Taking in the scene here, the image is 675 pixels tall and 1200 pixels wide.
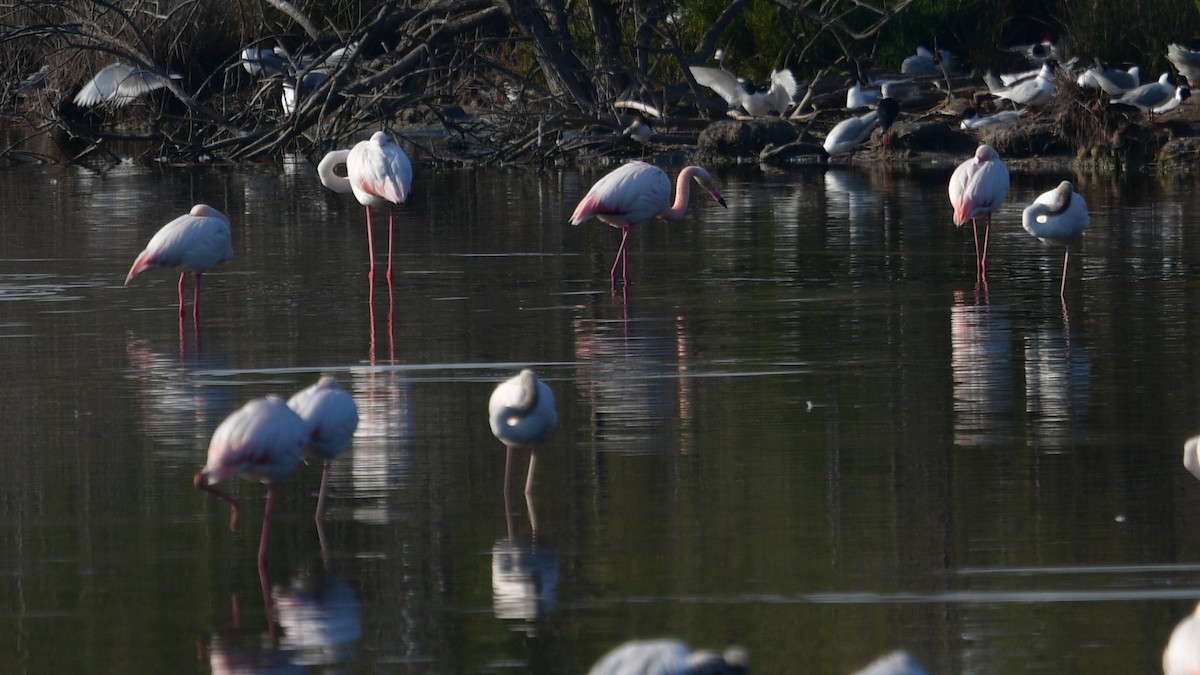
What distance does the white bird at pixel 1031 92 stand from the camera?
2861 centimetres

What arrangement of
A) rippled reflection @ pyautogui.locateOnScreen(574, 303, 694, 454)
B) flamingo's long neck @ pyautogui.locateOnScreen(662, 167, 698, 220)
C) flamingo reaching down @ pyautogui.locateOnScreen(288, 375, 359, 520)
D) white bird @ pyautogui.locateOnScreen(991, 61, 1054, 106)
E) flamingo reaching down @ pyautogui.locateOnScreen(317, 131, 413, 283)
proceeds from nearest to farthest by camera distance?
flamingo reaching down @ pyautogui.locateOnScreen(288, 375, 359, 520)
rippled reflection @ pyautogui.locateOnScreen(574, 303, 694, 454)
flamingo reaching down @ pyautogui.locateOnScreen(317, 131, 413, 283)
flamingo's long neck @ pyautogui.locateOnScreen(662, 167, 698, 220)
white bird @ pyautogui.locateOnScreen(991, 61, 1054, 106)

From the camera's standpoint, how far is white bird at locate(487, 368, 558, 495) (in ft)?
22.7

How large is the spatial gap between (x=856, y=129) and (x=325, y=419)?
19.7m

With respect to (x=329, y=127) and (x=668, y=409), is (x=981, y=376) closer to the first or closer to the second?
(x=668, y=409)

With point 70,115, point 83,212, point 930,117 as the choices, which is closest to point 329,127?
point 83,212

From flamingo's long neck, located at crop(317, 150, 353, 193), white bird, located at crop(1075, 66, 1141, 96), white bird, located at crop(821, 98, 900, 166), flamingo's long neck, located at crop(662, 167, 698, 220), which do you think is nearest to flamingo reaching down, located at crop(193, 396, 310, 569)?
flamingo's long neck, located at crop(662, 167, 698, 220)

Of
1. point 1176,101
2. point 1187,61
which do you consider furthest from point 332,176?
point 1187,61

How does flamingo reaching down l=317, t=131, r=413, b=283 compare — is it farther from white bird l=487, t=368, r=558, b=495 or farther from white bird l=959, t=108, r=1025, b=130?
white bird l=959, t=108, r=1025, b=130

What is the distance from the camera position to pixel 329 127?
2555 cm

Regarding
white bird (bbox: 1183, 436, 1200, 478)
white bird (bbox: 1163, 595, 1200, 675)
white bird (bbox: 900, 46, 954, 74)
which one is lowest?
white bird (bbox: 1163, 595, 1200, 675)

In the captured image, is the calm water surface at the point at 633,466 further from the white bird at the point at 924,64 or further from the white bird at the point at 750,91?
the white bird at the point at 924,64

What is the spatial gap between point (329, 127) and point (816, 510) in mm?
19453

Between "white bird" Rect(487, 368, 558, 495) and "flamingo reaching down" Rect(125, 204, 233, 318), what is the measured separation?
18.1ft

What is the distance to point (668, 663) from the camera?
12.8 feet
